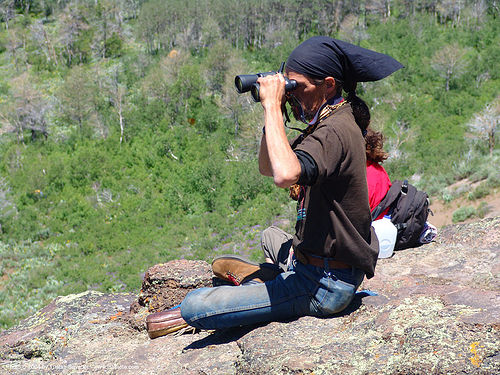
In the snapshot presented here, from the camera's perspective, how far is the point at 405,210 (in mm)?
4082

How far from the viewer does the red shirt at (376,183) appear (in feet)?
12.9

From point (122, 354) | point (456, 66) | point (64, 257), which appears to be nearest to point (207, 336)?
point (122, 354)

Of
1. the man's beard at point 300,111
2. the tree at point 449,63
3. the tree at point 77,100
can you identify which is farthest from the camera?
the tree at point 449,63

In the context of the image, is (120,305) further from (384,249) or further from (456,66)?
(456,66)

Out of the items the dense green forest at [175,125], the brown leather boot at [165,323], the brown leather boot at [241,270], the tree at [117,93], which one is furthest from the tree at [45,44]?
A: the brown leather boot at [165,323]

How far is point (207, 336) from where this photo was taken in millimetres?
3084

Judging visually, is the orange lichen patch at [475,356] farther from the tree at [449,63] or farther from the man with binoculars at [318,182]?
the tree at [449,63]

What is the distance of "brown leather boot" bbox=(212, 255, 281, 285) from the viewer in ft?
10.9

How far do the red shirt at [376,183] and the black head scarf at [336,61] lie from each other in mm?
1445

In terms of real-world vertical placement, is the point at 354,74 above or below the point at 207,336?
above

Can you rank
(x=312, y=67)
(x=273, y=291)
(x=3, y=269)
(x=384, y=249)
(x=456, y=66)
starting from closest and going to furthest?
(x=312, y=67) → (x=273, y=291) → (x=384, y=249) → (x=3, y=269) → (x=456, y=66)

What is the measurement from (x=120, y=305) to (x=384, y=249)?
7.77 ft

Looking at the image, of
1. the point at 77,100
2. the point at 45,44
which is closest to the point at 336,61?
the point at 77,100

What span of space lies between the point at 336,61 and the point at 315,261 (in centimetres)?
105
